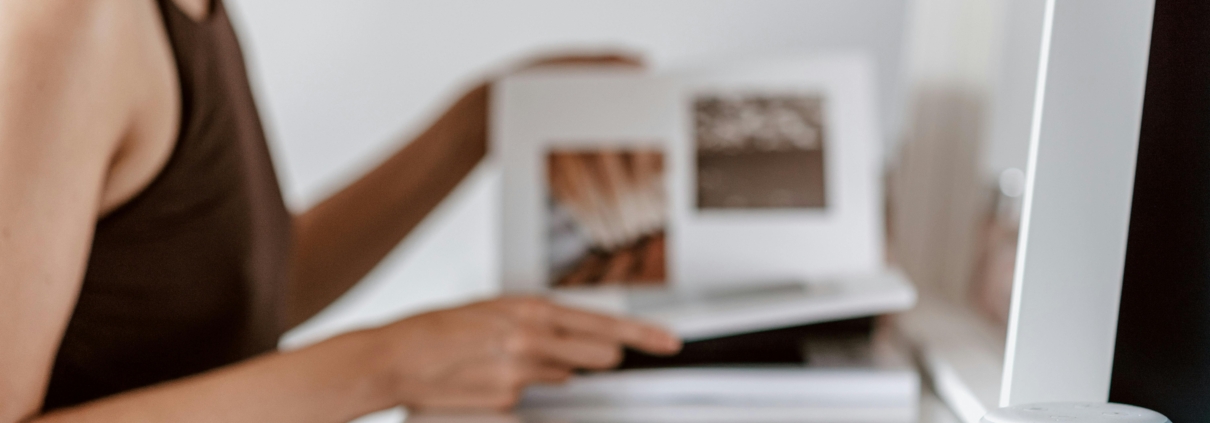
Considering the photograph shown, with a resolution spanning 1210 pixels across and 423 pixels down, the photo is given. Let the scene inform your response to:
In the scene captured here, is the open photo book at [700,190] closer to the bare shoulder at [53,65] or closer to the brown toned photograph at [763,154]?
the brown toned photograph at [763,154]

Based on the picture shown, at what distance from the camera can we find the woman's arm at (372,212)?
0.79 metres

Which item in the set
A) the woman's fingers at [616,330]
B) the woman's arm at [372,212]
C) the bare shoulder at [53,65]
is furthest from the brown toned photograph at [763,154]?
the bare shoulder at [53,65]

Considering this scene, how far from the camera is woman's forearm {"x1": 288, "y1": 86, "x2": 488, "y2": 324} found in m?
0.79

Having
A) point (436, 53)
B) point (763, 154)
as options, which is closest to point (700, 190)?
point (763, 154)

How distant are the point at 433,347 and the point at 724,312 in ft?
0.60

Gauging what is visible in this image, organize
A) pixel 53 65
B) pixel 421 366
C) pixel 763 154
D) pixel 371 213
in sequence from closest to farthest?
pixel 53 65 → pixel 421 366 → pixel 763 154 → pixel 371 213

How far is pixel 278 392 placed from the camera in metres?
0.43

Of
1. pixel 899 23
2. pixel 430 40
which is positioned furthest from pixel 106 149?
pixel 899 23

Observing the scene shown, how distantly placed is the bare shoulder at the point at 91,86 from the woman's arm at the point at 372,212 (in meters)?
0.35

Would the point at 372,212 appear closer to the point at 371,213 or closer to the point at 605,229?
the point at 371,213

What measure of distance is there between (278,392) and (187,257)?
13cm

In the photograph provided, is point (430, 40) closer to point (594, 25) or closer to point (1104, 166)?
point (594, 25)

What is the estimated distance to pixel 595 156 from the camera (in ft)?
2.02

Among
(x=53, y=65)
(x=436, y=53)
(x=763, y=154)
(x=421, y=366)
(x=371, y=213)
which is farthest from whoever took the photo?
(x=436, y=53)
